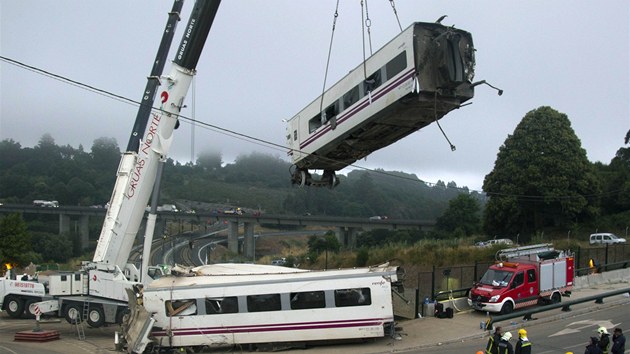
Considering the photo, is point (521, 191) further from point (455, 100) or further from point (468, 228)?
point (455, 100)

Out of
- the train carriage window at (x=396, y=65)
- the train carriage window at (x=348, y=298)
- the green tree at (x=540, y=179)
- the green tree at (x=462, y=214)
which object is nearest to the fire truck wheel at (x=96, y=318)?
the train carriage window at (x=348, y=298)

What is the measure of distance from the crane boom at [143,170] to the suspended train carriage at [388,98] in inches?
179

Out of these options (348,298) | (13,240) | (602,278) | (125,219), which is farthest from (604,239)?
(13,240)

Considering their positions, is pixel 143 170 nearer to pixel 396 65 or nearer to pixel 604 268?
pixel 396 65

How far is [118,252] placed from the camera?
65.9 ft

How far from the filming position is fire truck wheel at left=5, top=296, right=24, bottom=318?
22375mm

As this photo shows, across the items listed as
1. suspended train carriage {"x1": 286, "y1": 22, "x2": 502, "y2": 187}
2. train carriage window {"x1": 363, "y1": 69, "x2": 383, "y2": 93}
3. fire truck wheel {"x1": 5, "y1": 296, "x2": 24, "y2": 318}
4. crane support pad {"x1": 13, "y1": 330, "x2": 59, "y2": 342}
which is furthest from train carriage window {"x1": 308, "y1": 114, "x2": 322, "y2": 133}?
fire truck wheel {"x1": 5, "y1": 296, "x2": 24, "y2": 318}

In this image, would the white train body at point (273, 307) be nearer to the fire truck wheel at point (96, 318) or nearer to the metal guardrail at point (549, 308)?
the metal guardrail at point (549, 308)

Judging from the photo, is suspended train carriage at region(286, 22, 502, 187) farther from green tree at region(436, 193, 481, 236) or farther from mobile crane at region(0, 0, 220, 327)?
green tree at region(436, 193, 481, 236)

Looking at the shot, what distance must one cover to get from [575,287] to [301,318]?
52.6 ft

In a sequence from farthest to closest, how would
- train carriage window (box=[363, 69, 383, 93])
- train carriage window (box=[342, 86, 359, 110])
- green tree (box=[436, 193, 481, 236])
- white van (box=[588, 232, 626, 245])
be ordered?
green tree (box=[436, 193, 481, 236]) < white van (box=[588, 232, 626, 245]) < train carriage window (box=[342, 86, 359, 110]) < train carriage window (box=[363, 69, 383, 93])

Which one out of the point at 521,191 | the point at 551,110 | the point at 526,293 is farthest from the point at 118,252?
the point at 551,110

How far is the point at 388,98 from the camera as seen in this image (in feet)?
49.2

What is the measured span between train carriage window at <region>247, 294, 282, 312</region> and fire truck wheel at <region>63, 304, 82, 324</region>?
8010 millimetres
